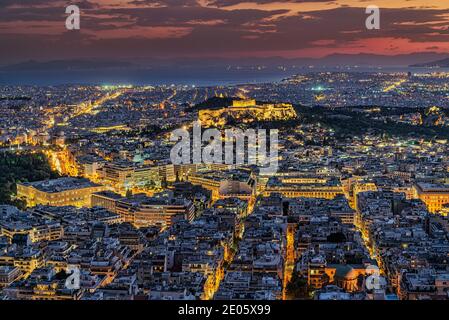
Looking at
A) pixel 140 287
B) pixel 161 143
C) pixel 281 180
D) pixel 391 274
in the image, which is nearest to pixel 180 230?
pixel 140 287

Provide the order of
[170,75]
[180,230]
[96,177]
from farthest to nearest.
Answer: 1. [170,75]
2. [96,177]
3. [180,230]

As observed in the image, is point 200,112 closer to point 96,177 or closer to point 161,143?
point 161,143

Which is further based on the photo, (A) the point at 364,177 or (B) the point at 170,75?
(B) the point at 170,75

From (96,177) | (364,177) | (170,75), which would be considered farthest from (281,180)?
(170,75)

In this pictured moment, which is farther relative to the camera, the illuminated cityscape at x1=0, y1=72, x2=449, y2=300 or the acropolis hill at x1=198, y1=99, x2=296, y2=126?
the acropolis hill at x1=198, y1=99, x2=296, y2=126

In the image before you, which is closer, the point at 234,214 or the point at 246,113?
the point at 234,214

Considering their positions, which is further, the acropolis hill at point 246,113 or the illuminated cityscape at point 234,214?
the acropolis hill at point 246,113
